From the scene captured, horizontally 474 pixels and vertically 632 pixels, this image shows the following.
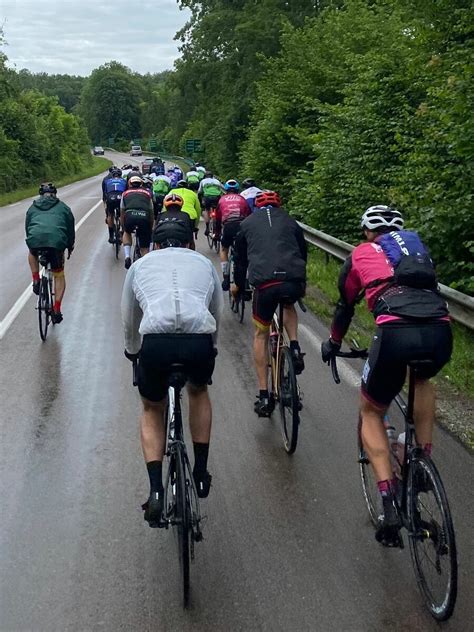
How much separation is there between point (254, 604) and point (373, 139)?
41.7 feet

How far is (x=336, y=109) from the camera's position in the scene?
18359 millimetres

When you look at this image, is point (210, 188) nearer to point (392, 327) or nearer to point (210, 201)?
point (210, 201)

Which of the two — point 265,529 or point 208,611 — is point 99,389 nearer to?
point 265,529

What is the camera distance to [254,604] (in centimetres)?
391

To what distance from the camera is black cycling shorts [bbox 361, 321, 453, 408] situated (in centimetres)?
393

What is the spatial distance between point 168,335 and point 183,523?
3.23 feet

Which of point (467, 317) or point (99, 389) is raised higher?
point (467, 317)

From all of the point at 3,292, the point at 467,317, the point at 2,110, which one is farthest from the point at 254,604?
the point at 2,110

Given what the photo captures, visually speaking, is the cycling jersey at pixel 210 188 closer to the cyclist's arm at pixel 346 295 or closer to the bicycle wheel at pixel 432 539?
the cyclist's arm at pixel 346 295

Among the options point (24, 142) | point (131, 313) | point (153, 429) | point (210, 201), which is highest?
point (131, 313)

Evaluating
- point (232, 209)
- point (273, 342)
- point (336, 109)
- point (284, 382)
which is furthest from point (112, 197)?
point (284, 382)

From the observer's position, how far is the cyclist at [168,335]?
13.4ft

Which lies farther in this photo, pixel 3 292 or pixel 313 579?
pixel 3 292

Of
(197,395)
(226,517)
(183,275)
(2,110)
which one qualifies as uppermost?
(183,275)
